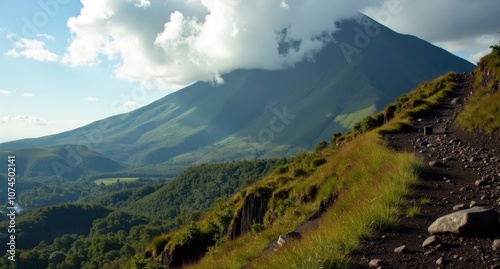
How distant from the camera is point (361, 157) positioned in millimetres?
13750

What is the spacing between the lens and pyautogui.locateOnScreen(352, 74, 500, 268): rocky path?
593 cm

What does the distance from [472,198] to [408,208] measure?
174 cm

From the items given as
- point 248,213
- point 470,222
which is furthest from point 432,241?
point 248,213

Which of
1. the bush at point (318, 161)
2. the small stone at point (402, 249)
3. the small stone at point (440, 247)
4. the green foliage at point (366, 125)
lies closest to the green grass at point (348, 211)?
the small stone at point (402, 249)

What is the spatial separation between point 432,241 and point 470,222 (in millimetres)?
839

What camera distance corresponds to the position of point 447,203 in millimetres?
8227

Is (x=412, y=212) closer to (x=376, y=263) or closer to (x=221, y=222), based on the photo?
(x=376, y=263)

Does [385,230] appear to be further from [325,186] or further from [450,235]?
[325,186]

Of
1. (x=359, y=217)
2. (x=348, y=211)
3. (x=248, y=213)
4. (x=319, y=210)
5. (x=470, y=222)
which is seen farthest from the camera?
(x=248, y=213)

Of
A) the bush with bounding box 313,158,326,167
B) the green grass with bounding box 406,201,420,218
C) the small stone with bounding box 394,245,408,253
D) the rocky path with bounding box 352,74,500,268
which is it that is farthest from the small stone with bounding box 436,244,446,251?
the bush with bounding box 313,158,326,167

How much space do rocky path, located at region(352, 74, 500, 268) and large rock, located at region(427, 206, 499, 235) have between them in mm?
81

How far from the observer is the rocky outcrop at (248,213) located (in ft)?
72.3

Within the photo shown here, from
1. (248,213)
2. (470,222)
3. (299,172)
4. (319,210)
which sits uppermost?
(470,222)

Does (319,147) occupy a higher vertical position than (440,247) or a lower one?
higher
